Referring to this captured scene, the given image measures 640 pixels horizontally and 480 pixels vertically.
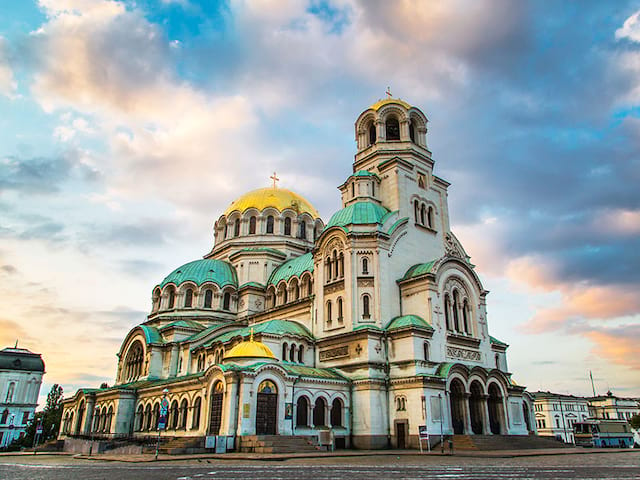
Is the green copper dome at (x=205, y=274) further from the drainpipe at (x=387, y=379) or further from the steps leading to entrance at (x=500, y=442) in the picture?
the steps leading to entrance at (x=500, y=442)

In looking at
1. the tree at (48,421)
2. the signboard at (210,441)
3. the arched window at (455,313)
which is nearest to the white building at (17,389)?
the tree at (48,421)

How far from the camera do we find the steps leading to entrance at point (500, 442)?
3017 centimetres

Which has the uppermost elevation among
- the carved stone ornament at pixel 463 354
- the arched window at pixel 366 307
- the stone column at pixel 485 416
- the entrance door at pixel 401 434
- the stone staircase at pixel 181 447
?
the arched window at pixel 366 307

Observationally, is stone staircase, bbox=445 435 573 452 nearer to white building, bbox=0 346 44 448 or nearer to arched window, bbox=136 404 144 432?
arched window, bbox=136 404 144 432

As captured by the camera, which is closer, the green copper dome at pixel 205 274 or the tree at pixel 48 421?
the green copper dome at pixel 205 274

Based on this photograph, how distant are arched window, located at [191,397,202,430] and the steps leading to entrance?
16.4 meters

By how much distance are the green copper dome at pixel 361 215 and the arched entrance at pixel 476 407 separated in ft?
43.7

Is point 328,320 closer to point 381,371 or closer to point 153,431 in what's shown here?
point 381,371

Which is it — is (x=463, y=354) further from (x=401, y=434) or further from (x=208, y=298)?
(x=208, y=298)

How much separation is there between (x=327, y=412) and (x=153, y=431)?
14409mm

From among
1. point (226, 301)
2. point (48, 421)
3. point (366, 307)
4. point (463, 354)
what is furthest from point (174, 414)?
point (48, 421)

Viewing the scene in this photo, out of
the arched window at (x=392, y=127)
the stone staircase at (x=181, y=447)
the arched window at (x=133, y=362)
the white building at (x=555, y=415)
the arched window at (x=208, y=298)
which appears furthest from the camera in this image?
the white building at (x=555, y=415)

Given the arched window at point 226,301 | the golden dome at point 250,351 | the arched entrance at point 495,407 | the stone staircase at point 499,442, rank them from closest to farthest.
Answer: the stone staircase at point 499,442 → the golden dome at point 250,351 → the arched entrance at point 495,407 → the arched window at point 226,301

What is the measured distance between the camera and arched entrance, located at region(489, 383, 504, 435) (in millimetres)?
36562
